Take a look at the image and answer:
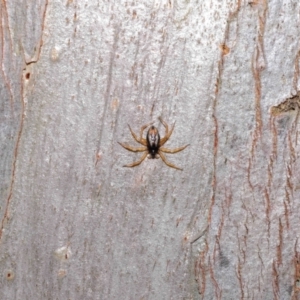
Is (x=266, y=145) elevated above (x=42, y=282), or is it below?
above

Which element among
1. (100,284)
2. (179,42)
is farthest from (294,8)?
(100,284)

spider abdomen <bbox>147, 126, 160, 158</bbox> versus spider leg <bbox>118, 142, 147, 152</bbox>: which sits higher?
spider abdomen <bbox>147, 126, 160, 158</bbox>

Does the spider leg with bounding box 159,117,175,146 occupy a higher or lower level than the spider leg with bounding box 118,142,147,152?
higher

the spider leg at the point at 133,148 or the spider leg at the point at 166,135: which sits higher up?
the spider leg at the point at 166,135

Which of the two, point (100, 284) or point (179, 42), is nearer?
point (179, 42)

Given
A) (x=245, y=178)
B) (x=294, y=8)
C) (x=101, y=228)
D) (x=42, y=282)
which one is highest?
(x=294, y=8)

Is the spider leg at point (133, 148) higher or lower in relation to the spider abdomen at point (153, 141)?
lower

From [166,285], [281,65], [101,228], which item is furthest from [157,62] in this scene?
[166,285]

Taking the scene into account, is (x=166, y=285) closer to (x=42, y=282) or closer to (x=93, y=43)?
(x=42, y=282)
